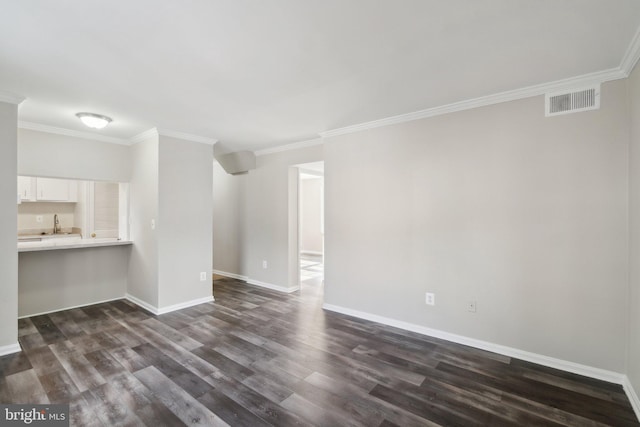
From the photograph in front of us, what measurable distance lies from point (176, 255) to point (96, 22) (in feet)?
9.86

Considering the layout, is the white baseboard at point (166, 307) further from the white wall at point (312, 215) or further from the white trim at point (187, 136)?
the white wall at point (312, 215)

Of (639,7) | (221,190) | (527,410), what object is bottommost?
(527,410)

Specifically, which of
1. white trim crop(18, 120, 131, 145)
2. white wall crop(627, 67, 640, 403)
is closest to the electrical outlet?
white wall crop(627, 67, 640, 403)

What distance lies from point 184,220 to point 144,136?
135cm

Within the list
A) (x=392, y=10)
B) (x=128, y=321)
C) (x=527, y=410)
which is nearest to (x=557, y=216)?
(x=527, y=410)

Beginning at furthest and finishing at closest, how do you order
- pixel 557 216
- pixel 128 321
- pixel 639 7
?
pixel 128 321
pixel 557 216
pixel 639 7

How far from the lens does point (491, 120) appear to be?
9.22 ft

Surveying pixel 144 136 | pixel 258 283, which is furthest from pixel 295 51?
pixel 258 283

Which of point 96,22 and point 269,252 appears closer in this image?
point 96,22

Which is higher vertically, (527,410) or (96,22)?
(96,22)

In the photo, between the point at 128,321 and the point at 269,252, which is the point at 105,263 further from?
the point at 269,252

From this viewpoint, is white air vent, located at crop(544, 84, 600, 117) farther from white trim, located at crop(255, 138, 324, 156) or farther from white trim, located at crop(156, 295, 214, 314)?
white trim, located at crop(156, 295, 214, 314)

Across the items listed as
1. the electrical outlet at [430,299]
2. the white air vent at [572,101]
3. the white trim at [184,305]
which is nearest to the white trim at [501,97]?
the white air vent at [572,101]

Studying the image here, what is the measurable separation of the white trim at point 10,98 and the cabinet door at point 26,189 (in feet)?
10.5
